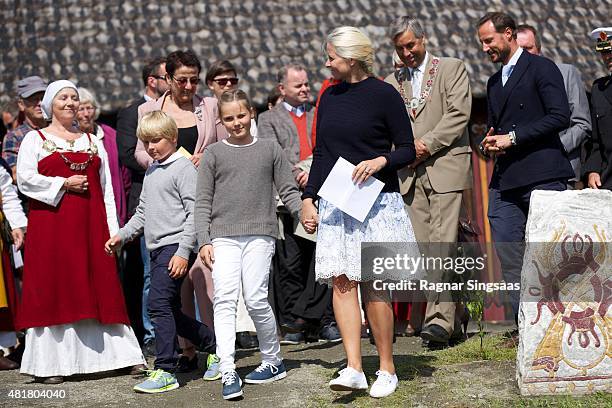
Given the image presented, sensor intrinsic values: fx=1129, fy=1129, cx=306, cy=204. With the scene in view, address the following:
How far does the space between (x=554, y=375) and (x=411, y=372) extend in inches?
38.1

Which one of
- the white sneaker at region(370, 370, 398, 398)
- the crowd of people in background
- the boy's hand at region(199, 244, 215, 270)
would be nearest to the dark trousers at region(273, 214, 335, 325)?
the crowd of people in background

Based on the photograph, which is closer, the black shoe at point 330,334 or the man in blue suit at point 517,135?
the man in blue suit at point 517,135

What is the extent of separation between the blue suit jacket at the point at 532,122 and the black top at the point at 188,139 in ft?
6.88

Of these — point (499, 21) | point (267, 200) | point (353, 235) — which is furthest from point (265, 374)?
point (499, 21)

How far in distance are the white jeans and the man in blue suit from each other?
61.7 inches

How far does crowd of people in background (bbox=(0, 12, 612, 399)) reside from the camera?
6188 millimetres

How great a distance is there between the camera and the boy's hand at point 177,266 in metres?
6.80

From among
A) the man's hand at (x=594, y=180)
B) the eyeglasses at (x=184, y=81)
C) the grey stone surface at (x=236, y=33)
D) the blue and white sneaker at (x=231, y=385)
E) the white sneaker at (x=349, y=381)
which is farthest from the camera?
the grey stone surface at (x=236, y=33)

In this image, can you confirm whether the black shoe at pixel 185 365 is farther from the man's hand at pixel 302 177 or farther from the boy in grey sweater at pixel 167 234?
the man's hand at pixel 302 177

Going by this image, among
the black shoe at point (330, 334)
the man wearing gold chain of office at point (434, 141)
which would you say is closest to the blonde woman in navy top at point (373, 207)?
the man wearing gold chain of office at point (434, 141)

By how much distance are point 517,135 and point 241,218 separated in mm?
1802

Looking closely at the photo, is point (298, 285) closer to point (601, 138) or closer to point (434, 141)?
point (434, 141)

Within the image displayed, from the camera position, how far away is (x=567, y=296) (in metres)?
6.13

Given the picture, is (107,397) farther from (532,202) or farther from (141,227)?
(532,202)
